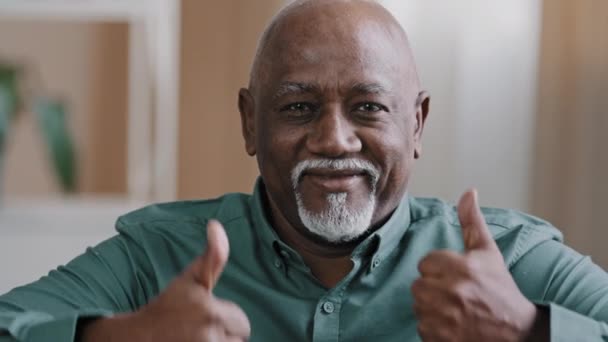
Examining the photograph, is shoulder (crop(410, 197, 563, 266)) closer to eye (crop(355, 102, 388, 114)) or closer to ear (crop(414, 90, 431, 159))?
ear (crop(414, 90, 431, 159))

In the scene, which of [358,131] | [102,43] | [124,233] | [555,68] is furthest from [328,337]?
[102,43]

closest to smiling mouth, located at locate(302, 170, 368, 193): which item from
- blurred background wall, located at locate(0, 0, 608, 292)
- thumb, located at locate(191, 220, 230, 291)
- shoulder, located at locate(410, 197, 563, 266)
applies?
shoulder, located at locate(410, 197, 563, 266)

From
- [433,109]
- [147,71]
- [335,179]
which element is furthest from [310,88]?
[147,71]

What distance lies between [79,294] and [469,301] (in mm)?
635

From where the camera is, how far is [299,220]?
1503mm

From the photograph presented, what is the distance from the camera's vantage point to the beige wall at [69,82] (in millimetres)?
2619

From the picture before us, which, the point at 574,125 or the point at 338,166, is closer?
the point at 338,166

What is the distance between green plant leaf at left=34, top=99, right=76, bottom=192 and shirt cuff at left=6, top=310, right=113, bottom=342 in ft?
4.48

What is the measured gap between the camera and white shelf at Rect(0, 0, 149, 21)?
2.62 metres

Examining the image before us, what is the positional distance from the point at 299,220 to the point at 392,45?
12.4 inches

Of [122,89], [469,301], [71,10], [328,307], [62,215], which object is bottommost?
[62,215]

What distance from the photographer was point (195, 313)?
44.6 inches

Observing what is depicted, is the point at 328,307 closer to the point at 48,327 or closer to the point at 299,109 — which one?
the point at 299,109

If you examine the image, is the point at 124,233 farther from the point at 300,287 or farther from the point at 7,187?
the point at 7,187
